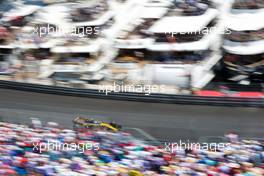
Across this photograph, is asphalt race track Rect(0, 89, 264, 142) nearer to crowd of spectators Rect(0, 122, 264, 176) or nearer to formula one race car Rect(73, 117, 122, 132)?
formula one race car Rect(73, 117, 122, 132)

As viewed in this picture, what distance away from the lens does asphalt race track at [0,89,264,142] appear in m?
18.2

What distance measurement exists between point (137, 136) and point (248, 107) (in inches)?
167

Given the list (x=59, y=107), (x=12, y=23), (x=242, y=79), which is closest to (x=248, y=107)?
(x=242, y=79)

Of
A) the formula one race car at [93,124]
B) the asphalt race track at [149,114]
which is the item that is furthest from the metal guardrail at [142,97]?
the formula one race car at [93,124]

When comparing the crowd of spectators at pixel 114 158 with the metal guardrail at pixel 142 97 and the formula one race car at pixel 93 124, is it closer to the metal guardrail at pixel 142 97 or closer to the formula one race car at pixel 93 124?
the formula one race car at pixel 93 124

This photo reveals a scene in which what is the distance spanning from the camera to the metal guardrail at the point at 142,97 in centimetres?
1939

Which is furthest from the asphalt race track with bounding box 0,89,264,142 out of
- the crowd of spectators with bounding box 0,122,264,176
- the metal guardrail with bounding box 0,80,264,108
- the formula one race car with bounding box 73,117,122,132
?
the crowd of spectators with bounding box 0,122,264,176

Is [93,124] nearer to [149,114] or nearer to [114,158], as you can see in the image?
[149,114]

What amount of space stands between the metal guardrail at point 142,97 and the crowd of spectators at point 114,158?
13.5 ft

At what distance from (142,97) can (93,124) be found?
3264 mm

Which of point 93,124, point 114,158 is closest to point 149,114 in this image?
point 93,124

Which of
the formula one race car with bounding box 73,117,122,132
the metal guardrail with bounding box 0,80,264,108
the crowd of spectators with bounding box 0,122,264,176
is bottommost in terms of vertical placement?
the crowd of spectators with bounding box 0,122,264,176

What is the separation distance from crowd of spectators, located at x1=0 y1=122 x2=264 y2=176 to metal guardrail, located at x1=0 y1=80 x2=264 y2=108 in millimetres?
4123

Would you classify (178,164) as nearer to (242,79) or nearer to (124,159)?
(124,159)
